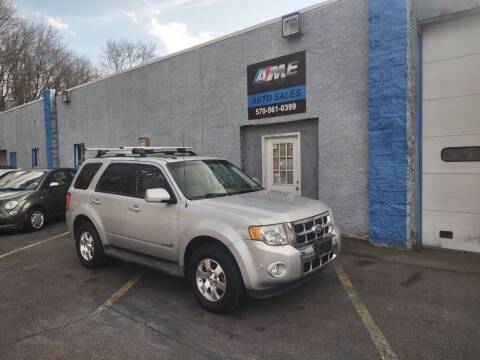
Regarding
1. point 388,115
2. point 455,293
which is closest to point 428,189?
point 388,115

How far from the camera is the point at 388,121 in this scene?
21.7ft

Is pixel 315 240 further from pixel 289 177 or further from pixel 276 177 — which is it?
pixel 276 177

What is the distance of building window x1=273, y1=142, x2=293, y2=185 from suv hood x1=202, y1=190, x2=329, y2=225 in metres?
3.64

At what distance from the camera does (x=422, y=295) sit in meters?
4.51

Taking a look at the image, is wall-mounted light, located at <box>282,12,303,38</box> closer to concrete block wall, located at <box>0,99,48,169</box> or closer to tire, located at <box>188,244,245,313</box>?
tire, located at <box>188,244,245,313</box>

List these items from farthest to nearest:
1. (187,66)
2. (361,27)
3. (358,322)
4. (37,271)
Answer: (187,66) < (361,27) < (37,271) < (358,322)

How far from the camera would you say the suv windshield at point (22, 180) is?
9266 millimetres

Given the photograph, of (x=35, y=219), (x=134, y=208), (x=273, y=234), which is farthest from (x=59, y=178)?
(x=273, y=234)

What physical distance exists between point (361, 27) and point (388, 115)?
5.89 ft

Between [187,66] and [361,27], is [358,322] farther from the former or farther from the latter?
[187,66]

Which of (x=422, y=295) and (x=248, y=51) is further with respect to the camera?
(x=248, y=51)

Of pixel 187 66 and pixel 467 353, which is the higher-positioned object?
pixel 187 66

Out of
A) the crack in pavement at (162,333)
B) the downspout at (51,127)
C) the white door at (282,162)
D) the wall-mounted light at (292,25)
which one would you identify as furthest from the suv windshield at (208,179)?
the downspout at (51,127)

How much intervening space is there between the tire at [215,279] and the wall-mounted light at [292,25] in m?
5.51
